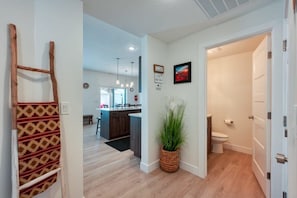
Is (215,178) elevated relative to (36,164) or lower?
lower

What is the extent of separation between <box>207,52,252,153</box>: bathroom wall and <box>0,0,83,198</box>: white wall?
3.26 metres

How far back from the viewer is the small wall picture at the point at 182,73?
2.33m

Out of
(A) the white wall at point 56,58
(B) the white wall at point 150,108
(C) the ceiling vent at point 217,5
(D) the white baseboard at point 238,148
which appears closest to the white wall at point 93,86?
(B) the white wall at point 150,108

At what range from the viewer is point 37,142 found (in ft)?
3.58

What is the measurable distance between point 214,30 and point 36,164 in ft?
8.43

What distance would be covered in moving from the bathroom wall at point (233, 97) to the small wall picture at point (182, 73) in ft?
5.39

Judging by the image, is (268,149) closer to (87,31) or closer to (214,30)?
(214,30)

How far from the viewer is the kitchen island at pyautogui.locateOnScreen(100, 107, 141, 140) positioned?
13.7 ft

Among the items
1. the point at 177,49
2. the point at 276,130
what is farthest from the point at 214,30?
the point at 276,130

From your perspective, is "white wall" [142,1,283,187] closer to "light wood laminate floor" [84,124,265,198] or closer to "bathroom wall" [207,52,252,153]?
"light wood laminate floor" [84,124,265,198]

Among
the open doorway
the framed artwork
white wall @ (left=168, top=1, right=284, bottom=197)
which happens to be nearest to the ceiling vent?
white wall @ (left=168, top=1, right=284, bottom=197)

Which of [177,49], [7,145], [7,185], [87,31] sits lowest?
[7,185]

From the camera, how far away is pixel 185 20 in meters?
1.91

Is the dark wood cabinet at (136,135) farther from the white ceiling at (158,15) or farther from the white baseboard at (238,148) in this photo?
the white baseboard at (238,148)
